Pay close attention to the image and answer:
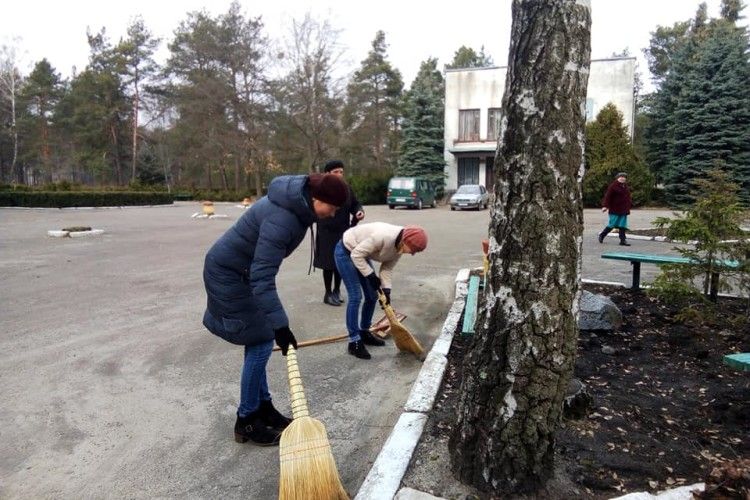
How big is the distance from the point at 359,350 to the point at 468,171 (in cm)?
3228

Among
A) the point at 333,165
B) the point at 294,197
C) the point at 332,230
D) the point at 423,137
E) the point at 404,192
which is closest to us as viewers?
the point at 294,197

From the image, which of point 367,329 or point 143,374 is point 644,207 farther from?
point 143,374

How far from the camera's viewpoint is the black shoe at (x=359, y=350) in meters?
A: 4.70

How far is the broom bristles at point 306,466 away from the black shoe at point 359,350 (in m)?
2.06

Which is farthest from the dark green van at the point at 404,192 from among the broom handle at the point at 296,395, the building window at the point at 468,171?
the broom handle at the point at 296,395

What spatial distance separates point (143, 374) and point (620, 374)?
3775 mm

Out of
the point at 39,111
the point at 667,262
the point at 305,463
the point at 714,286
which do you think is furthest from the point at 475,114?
the point at 39,111

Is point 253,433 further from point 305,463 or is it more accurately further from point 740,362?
point 740,362

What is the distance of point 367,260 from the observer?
465cm

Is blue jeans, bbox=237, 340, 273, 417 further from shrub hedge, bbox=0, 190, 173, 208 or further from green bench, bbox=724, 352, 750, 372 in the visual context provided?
shrub hedge, bbox=0, 190, 173, 208

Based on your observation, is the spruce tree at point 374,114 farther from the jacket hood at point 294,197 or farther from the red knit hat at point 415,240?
the jacket hood at point 294,197

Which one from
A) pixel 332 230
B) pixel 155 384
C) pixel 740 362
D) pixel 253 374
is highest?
pixel 332 230

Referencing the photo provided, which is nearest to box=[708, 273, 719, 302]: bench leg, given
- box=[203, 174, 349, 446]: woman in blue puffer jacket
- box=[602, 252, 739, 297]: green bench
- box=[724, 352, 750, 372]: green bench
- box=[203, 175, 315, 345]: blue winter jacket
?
box=[602, 252, 739, 297]: green bench

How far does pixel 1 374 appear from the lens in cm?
420
